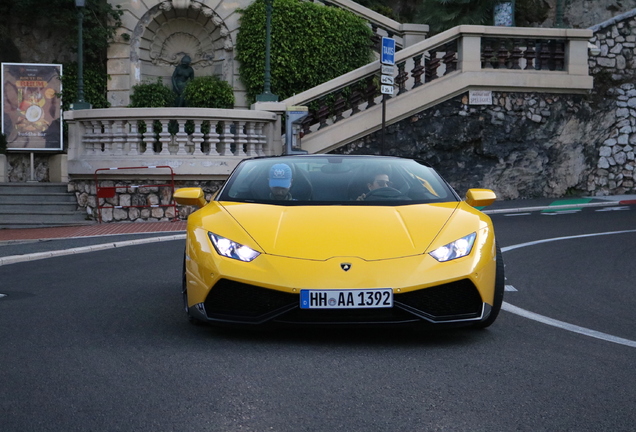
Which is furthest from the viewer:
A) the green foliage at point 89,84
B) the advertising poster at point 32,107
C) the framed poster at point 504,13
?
the framed poster at point 504,13

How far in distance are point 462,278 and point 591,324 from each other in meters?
1.49

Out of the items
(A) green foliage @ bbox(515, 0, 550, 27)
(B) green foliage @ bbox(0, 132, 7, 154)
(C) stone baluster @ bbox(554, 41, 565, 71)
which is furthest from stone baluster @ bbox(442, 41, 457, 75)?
(A) green foliage @ bbox(515, 0, 550, 27)

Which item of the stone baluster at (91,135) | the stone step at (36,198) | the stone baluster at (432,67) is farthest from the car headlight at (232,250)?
the stone baluster at (432,67)

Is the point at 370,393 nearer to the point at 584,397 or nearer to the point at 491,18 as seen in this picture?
the point at 584,397

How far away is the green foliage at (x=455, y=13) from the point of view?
2908 cm

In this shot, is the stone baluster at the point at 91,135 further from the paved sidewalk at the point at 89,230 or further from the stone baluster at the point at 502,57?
the stone baluster at the point at 502,57

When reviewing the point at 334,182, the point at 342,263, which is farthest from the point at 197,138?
the point at 342,263

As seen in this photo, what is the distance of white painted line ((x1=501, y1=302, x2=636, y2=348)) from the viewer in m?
5.88

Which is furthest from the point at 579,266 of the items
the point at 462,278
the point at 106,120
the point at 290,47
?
the point at 290,47

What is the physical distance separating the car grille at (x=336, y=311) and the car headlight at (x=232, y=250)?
0.17 m

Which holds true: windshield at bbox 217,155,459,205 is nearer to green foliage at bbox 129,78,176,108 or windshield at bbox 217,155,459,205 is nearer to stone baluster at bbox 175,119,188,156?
stone baluster at bbox 175,119,188,156

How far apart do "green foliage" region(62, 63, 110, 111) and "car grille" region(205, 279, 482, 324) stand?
812 inches

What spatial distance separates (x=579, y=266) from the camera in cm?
1008

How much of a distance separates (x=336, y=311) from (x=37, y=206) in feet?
47.4
